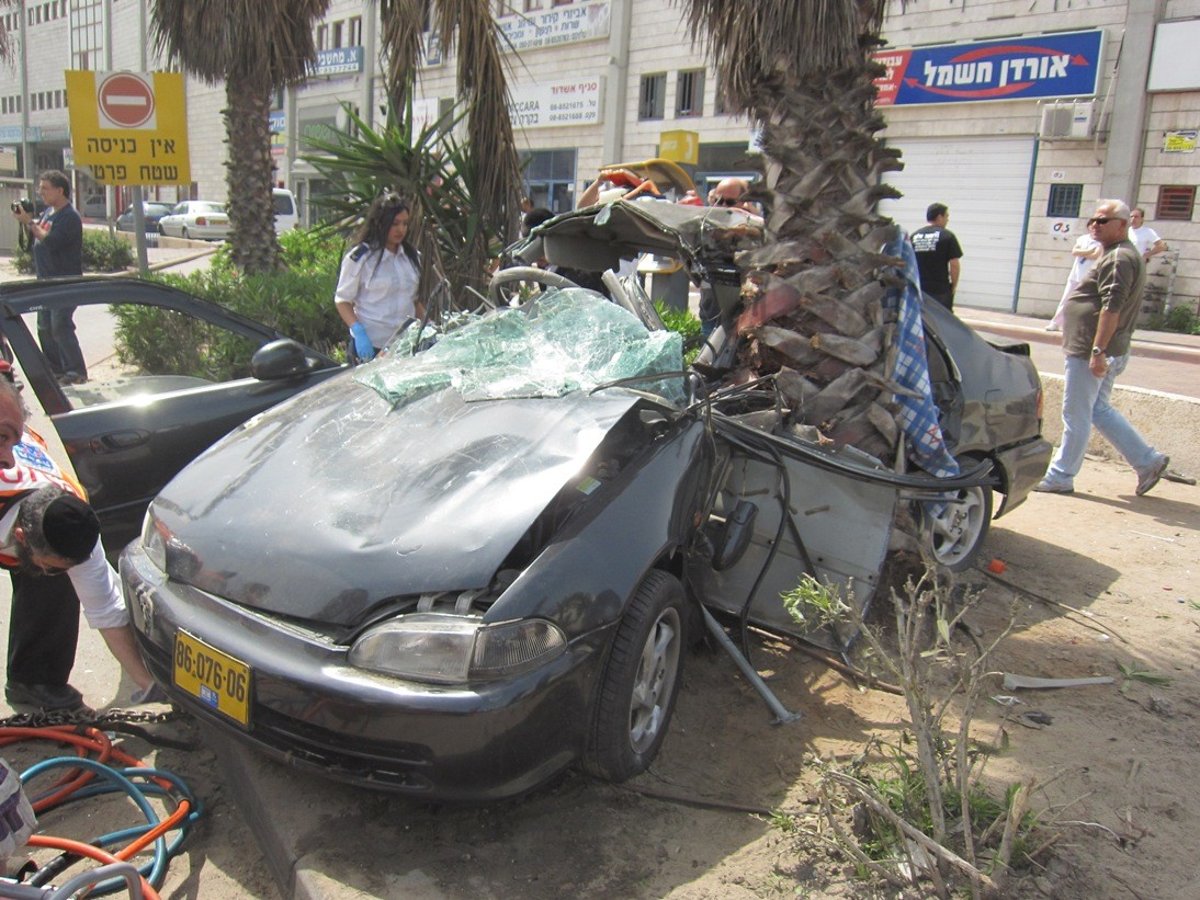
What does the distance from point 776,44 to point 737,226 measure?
0.82m

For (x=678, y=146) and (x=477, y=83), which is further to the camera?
(x=678, y=146)

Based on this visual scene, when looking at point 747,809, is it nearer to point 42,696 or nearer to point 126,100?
point 42,696

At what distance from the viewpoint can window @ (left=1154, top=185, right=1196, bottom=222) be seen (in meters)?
16.8

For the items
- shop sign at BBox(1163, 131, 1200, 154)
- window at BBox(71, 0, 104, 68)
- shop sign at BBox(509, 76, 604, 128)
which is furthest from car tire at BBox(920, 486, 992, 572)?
window at BBox(71, 0, 104, 68)

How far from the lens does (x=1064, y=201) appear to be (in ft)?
59.8

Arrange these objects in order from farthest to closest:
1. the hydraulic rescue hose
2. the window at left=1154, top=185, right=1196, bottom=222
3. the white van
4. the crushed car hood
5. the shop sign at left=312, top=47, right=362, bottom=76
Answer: the shop sign at left=312, top=47, right=362, bottom=76, the white van, the window at left=1154, top=185, right=1196, bottom=222, the crushed car hood, the hydraulic rescue hose

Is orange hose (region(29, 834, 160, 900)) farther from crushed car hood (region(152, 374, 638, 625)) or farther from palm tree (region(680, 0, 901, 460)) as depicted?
palm tree (region(680, 0, 901, 460))

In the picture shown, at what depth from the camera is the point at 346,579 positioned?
271 centimetres

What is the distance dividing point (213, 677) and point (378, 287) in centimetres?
386

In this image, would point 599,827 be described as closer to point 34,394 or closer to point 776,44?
point 34,394

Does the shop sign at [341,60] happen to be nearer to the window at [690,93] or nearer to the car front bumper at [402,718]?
the window at [690,93]

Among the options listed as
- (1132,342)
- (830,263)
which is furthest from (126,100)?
(1132,342)

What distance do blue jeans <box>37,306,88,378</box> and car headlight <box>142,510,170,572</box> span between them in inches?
59.5

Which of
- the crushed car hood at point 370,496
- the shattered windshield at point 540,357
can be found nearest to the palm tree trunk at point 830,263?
the shattered windshield at point 540,357
